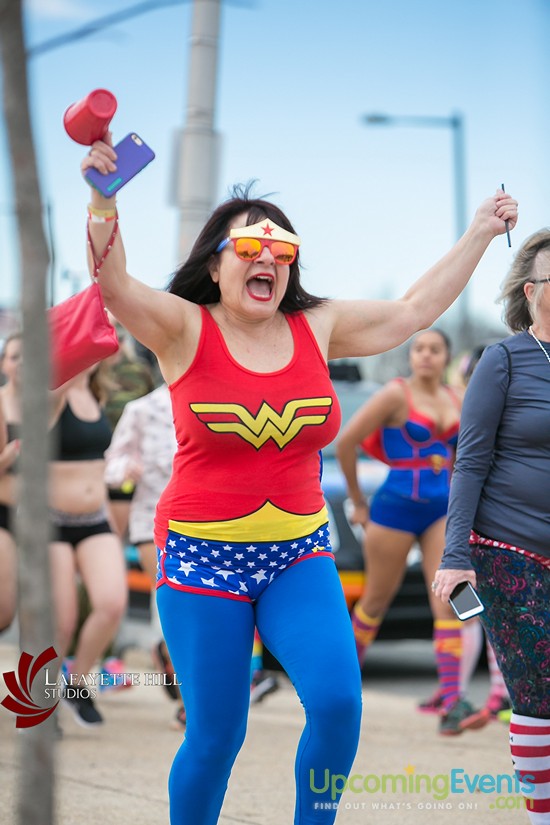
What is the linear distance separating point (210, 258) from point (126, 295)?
0.46 m

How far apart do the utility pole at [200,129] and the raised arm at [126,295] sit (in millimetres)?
4324

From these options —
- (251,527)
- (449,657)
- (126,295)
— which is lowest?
(449,657)

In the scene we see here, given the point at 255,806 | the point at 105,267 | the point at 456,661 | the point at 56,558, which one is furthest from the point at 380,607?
the point at 105,267

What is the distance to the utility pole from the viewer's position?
787 centimetres

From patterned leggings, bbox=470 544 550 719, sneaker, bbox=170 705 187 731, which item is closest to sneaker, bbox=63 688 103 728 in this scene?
sneaker, bbox=170 705 187 731

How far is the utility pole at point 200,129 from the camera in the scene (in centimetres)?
787

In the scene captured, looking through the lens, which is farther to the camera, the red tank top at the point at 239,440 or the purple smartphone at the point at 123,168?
the red tank top at the point at 239,440

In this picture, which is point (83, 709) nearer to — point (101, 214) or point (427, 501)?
point (427, 501)

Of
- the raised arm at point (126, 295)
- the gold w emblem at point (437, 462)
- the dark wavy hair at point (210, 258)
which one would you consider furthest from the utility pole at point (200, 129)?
the raised arm at point (126, 295)

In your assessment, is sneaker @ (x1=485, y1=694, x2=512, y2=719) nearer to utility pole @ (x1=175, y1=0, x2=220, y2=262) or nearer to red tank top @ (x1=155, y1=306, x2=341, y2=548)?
utility pole @ (x1=175, y1=0, x2=220, y2=262)

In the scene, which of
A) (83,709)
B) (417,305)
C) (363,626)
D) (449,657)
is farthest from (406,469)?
(417,305)

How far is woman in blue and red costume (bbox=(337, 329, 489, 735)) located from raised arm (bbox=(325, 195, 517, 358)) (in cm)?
293

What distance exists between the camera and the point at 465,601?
3.70 m

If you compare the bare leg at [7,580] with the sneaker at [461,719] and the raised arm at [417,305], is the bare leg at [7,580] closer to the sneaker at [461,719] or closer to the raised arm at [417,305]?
the sneaker at [461,719]
